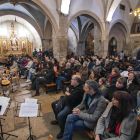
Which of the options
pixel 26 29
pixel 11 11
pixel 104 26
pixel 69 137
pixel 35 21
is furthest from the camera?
pixel 26 29

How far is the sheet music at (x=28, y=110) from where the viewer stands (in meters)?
2.06

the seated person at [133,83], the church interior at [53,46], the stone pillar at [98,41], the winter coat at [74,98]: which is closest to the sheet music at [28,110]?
the church interior at [53,46]

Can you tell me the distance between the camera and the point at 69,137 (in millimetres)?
2205

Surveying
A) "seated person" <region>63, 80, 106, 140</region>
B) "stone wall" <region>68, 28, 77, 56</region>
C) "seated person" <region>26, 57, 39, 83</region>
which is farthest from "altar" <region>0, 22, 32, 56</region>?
"seated person" <region>63, 80, 106, 140</region>

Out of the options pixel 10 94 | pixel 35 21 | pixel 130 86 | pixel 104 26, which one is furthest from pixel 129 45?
pixel 10 94

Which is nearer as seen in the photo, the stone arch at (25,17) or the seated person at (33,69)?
the seated person at (33,69)

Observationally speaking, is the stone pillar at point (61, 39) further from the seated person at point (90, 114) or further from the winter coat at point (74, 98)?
the seated person at point (90, 114)

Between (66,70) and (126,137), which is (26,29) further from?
(126,137)

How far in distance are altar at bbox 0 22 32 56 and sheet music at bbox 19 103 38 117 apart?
1411 cm

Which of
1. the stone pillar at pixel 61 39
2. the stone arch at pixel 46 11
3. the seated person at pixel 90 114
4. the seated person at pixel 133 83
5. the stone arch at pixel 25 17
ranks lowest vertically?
the seated person at pixel 90 114

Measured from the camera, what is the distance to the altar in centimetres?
1448

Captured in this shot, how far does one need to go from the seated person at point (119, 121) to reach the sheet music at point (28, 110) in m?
1.09

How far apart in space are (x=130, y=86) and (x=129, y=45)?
41.1ft

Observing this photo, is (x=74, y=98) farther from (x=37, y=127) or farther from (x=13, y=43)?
(x=13, y=43)
